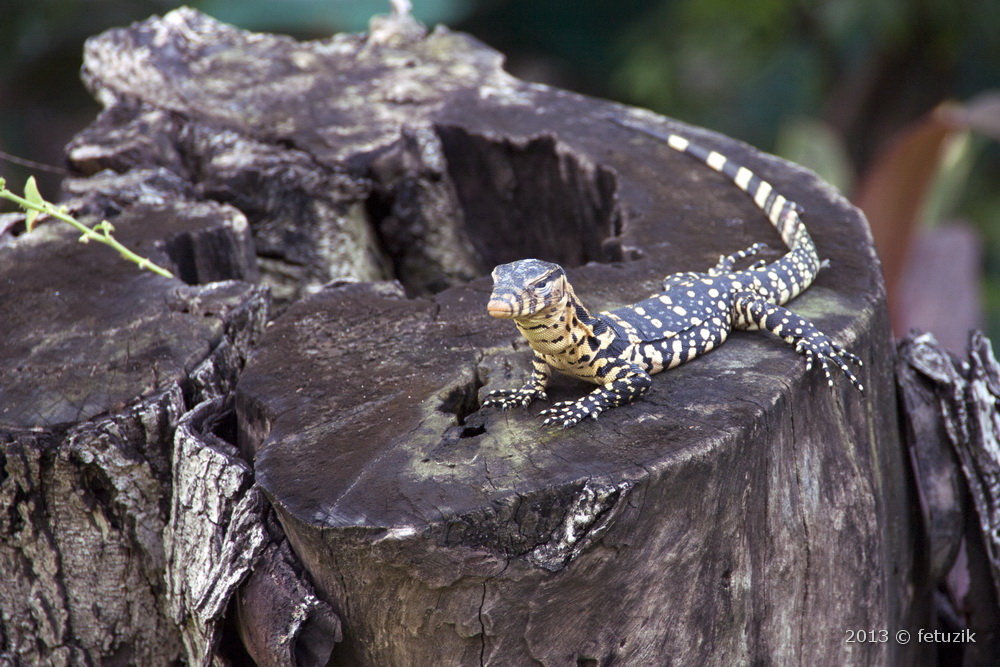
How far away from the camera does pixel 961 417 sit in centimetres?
345

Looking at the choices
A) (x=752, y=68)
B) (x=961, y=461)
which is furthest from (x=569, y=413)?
(x=752, y=68)

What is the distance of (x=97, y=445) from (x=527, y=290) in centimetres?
137

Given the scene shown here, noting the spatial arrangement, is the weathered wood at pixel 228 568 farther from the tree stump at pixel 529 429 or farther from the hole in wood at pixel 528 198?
the hole in wood at pixel 528 198

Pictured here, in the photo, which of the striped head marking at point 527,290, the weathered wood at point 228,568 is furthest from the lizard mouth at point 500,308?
the weathered wood at point 228,568

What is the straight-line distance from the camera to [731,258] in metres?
3.72

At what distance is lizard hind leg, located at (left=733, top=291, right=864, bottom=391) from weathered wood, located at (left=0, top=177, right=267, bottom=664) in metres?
1.68

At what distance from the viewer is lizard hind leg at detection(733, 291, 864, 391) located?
3023 millimetres

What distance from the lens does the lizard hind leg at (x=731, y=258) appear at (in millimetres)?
3655

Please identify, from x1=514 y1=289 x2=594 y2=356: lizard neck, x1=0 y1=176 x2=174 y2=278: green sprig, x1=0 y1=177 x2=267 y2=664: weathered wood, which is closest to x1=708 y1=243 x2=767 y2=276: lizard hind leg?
x1=514 y1=289 x2=594 y2=356: lizard neck

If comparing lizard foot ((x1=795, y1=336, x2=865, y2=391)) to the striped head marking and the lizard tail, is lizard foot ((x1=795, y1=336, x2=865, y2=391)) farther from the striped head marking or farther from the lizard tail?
the striped head marking

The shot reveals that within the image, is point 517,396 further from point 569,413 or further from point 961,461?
point 961,461

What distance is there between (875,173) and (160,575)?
456 cm

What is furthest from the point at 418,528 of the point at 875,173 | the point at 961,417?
the point at 875,173

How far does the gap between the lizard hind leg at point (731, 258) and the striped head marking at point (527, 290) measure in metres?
0.95
